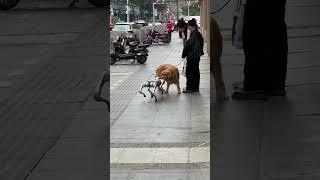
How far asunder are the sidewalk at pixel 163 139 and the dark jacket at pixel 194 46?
2.77ft

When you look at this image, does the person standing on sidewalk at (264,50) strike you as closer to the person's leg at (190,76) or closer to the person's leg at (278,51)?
the person's leg at (278,51)

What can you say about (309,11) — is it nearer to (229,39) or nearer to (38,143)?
(229,39)

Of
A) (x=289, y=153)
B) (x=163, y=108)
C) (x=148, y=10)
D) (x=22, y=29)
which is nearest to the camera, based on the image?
(x=22, y=29)

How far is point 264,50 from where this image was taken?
11.8ft

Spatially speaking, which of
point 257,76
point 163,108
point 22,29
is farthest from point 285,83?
point 163,108

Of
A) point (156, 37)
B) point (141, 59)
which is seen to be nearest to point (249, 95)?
point (141, 59)

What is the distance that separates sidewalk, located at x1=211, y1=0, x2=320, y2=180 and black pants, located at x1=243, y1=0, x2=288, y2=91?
5 cm

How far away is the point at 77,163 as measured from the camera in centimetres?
371

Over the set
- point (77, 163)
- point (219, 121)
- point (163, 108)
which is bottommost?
point (163, 108)

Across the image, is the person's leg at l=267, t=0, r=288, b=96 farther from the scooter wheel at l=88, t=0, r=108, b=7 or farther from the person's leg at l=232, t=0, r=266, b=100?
the scooter wheel at l=88, t=0, r=108, b=7

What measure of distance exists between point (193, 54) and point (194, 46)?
0.84ft

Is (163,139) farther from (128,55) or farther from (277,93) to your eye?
(128,55)

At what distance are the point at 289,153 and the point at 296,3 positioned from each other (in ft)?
3.31

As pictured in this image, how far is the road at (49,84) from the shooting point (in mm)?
3467
